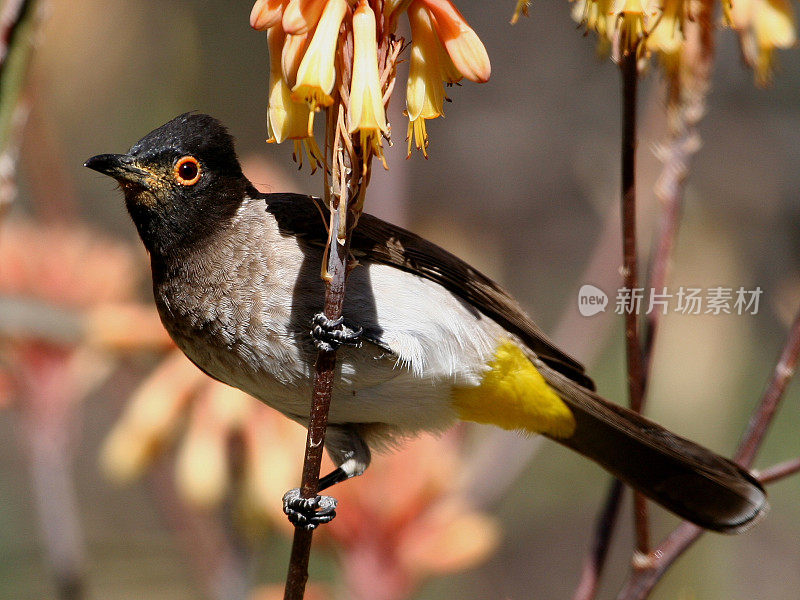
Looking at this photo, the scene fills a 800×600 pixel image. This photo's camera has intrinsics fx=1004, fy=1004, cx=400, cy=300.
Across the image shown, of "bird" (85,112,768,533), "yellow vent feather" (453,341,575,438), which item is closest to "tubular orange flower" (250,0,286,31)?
"bird" (85,112,768,533)

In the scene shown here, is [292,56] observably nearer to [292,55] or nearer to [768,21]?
[292,55]

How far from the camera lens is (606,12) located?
2105mm

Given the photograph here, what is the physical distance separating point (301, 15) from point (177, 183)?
107 centimetres

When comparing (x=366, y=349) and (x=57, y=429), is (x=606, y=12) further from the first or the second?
(x=57, y=429)

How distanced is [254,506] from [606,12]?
183cm

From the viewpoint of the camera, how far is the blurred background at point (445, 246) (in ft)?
10.6

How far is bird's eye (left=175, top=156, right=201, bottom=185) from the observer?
2811 millimetres

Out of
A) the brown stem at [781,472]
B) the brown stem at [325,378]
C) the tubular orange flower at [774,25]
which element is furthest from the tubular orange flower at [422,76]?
the brown stem at [781,472]

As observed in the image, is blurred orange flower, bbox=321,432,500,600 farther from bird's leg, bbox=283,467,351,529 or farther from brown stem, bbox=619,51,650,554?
brown stem, bbox=619,51,650,554

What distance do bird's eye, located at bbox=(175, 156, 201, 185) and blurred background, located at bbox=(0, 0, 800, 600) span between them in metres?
0.47

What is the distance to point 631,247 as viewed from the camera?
2.31 m

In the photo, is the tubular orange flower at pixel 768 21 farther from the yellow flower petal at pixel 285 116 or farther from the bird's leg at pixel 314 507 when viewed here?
the bird's leg at pixel 314 507

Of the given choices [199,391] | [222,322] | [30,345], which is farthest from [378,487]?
[30,345]
